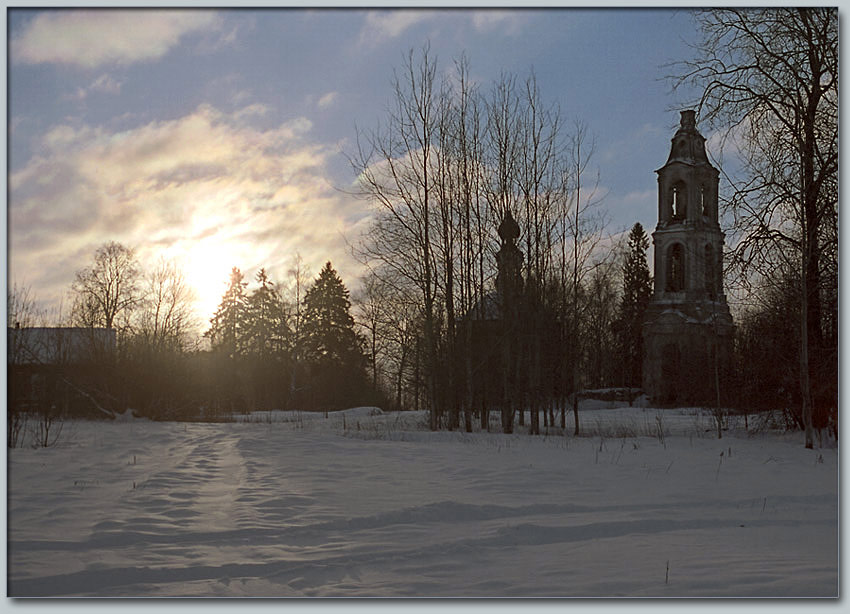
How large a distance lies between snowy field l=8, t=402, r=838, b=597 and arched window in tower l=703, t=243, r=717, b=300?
2.11 meters

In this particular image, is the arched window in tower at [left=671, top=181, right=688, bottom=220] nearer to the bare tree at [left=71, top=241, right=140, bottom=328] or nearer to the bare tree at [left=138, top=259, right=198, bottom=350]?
A: the bare tree at [left=138, top=259, right=198, bottom=350]

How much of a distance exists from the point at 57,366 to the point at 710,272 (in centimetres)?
847

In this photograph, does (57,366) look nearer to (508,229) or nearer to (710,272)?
(508,229)

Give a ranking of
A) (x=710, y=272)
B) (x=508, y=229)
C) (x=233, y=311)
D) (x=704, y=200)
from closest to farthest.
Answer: (x=233, y=311) < (x=710, y=272) < (x=704, y=200) < (x=508, y=229)

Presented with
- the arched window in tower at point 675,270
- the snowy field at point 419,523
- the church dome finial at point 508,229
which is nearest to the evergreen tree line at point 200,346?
the snowy field at point 419,523

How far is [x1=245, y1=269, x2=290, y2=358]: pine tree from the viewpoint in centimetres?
647

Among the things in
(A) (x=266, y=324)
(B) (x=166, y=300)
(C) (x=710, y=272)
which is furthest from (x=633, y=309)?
(B) (x=166, y=300)

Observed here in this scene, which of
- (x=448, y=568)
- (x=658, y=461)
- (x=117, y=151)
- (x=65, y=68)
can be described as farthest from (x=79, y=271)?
(x=658, y=461)

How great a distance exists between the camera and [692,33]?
19.9 feet

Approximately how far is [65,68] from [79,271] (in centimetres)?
142

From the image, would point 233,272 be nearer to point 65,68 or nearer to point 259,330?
point 65,68

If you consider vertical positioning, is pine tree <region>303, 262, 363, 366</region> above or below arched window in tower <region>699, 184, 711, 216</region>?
below

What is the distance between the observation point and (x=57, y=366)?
9.90m

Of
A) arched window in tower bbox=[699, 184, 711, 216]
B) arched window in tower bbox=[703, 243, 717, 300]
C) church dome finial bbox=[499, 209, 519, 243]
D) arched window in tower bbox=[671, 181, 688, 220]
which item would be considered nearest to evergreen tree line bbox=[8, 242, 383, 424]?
church dome finial bbox=[499, 209, 519, 243]
